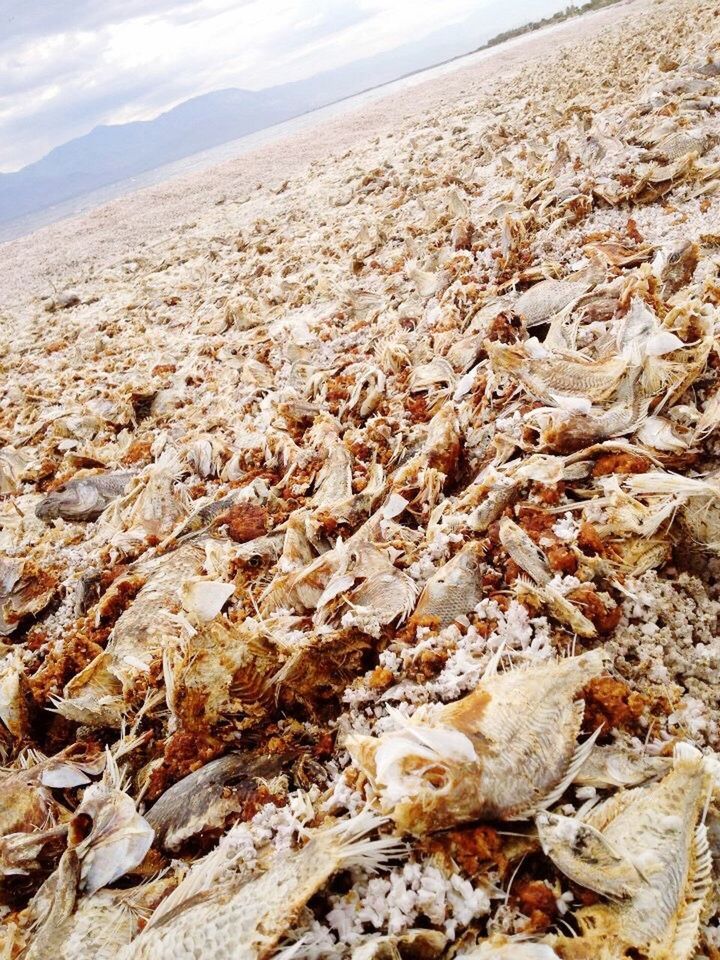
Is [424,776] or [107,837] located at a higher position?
[424,776]

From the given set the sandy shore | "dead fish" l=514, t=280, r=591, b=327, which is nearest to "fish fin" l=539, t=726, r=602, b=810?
"dead fish" l=514, t=280, r=591, b=327

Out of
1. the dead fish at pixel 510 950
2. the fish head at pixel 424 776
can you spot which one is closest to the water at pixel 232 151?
the fish head at pixel 424 776

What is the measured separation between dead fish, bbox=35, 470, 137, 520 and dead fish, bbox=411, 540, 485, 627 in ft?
10.9

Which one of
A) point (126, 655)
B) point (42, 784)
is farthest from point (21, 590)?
point (42, 784)

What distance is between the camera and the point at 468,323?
5023 mm

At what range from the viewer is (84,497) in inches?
189

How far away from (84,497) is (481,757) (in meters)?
4.16

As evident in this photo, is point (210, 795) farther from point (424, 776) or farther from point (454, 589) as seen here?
point (454, 589)

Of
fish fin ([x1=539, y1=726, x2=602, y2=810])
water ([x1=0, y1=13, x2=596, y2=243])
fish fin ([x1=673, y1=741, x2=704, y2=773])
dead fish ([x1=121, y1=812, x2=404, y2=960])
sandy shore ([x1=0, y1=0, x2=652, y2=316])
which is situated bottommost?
fish fin ([x1=673, y1=741, x2=704, y2=773])

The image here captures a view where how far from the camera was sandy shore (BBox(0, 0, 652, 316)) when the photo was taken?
648 inches

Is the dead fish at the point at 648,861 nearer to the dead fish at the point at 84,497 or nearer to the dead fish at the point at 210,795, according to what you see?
the dead fish at the point at 210,795

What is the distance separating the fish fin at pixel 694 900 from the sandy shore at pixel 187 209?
49.4 feet

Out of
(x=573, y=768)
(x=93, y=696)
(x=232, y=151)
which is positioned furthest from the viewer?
(x=232, y=151)

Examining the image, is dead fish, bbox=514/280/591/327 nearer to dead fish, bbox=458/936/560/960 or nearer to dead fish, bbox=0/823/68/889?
dead fish, bbox=458/936/560/960
